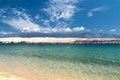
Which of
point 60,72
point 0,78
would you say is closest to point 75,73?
point 60,72

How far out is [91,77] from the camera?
1825 cm

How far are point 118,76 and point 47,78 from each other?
6.04 metres

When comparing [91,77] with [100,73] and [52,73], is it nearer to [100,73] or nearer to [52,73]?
[100,73]

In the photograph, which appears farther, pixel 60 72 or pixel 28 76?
pixel 60 72

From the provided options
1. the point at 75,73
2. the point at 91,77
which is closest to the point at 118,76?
the point at 91,77

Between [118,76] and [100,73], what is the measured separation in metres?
1.82

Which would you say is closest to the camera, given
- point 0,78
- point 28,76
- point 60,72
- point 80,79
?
point 0,78

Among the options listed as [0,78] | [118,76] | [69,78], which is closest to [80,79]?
[69,78]

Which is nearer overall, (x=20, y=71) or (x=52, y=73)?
(x=52, y=73)

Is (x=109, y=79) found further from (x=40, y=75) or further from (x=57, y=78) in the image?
(x=40, y=75)

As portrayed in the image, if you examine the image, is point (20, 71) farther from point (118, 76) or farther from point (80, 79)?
point (118, 76)

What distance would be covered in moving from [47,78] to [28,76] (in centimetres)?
197

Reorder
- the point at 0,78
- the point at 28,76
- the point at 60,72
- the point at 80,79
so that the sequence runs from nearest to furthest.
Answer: the point at 0,78, the point at 80,79, the point at 28,76, the point at 60,72

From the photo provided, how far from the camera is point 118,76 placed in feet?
61.5
